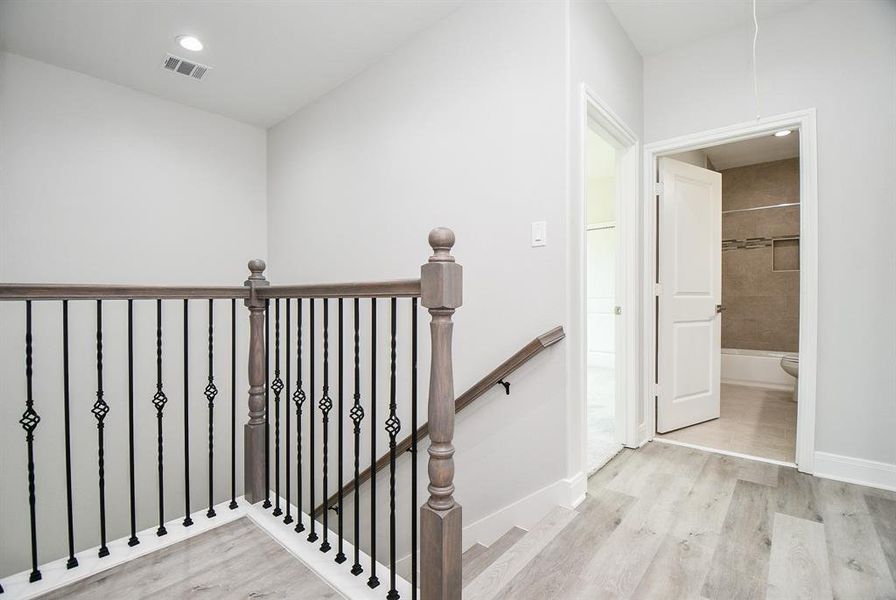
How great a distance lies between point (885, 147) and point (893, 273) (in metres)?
0.63

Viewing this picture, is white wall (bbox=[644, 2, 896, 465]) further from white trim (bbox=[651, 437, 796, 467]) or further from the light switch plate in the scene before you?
the light switch plate

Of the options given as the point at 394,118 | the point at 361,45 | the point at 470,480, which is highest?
the point at 361,45

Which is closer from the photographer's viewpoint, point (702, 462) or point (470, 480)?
point (470, 480)

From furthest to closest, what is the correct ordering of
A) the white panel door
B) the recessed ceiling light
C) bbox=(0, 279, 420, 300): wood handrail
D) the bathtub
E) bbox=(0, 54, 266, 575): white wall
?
the bathtub
the white panel door
bbox=(0, 54, 266, 575): white wall
the recessed ceiling light
bbox=(0, 279, 420, 300): wood handrail

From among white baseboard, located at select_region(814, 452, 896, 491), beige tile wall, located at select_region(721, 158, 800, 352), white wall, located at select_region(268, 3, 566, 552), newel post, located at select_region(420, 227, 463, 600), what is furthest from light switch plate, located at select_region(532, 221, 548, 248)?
beige tile wall, located at select_region(721, 158, 800, 352)

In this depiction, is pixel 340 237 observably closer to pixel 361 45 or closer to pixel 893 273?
pixel 361 45

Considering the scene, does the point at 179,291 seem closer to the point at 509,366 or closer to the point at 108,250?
the point at 509,366

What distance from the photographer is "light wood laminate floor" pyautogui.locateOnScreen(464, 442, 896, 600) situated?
1.46 metres

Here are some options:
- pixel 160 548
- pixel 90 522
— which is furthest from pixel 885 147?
→ pixel 90 522

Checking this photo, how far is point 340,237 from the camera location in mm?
3275

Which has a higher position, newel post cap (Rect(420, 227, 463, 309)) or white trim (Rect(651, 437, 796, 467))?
newel post cap (Rect(420, 227, 463, 309))

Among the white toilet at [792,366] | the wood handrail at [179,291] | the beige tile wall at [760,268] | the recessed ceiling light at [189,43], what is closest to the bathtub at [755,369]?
the beige tile wall at [760,268]

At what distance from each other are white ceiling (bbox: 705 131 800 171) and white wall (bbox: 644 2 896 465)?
70.0 inches

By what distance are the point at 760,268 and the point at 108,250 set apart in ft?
20.7
